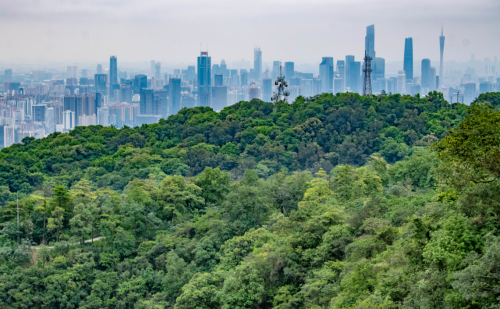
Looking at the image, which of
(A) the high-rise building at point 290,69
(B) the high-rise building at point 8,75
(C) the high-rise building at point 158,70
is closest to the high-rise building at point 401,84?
(A) the high-rise building at point 290,69

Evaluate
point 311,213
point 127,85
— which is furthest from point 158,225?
point 127,85

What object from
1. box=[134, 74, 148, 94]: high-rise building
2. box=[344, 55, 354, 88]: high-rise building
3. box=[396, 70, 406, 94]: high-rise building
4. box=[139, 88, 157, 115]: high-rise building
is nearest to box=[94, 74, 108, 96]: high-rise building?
box=[134, 74, 148, 94]: high-rise building

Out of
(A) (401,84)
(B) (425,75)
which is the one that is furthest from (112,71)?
(B) (425,75)

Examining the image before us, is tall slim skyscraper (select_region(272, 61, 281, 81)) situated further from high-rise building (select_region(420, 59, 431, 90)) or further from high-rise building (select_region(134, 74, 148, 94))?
high-rise building (select_region(420, 59, 431, 90))

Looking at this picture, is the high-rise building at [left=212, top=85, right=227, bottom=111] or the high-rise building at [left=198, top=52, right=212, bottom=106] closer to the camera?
the high-rise building at [left=212, top=85, right=227, bottom=111]

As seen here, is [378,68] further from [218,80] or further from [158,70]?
[158,70]

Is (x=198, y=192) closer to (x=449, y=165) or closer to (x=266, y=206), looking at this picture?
(x=266, y=206)
